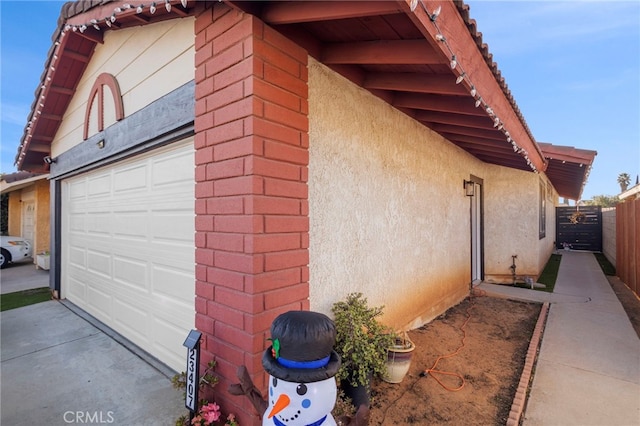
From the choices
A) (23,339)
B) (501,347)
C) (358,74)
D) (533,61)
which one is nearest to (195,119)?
(358,74)

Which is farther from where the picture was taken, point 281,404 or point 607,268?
point 607,268

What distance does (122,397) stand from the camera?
2.90m

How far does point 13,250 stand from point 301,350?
1512cm

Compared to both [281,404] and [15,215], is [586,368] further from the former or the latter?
[15,215]

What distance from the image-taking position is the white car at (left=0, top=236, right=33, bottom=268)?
36.8 feet

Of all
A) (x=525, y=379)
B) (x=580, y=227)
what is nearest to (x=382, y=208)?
(x=525, y=379)

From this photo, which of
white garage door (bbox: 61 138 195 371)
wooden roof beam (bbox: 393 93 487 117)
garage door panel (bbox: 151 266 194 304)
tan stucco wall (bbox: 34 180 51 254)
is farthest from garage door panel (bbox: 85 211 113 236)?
tan stucco wall (bbox: 34 180 51 254)

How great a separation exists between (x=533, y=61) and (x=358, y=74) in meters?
14.1

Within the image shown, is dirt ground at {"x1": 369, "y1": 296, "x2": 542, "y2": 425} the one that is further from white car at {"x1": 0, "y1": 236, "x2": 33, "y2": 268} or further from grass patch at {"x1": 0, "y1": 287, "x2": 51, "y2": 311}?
white car at {"x1": 0, "y1": 236, "x2": 33, "y2": 268}

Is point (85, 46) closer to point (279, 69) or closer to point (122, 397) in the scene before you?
point (279, 69)

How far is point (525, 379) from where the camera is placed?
338 cm

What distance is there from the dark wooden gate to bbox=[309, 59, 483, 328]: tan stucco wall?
1498 cm

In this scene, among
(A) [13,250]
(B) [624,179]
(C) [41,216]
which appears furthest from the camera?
(B) [624,179]

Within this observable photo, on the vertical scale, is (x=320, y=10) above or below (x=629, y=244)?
above
